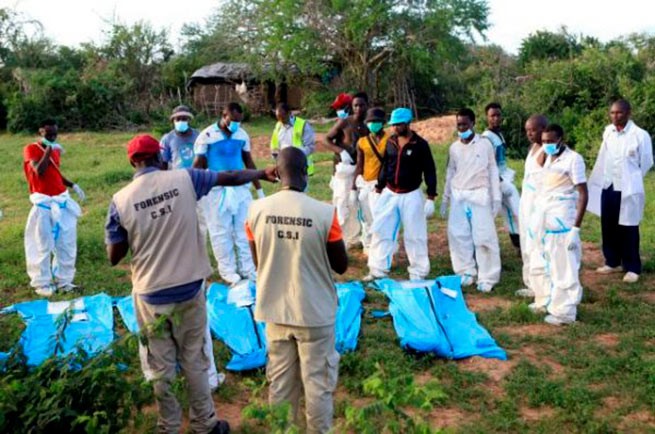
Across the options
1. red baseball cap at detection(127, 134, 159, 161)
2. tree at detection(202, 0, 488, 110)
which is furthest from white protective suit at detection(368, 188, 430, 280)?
tree at detection(202, 0, 488, 110)

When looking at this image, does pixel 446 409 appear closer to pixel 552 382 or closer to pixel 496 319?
pixel 552 382

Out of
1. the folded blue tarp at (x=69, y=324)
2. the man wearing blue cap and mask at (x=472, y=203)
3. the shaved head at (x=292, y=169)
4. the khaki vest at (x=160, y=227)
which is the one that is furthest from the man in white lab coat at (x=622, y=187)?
the folded blue tarp at (x=69, y=324)

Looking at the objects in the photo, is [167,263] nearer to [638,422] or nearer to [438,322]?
[438,322]

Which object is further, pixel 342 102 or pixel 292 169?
pixel 342 102

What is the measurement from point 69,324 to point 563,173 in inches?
166

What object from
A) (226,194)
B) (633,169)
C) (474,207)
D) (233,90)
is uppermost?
(233,90)

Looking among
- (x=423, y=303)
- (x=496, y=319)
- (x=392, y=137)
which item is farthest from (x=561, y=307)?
(x=392, y=137)

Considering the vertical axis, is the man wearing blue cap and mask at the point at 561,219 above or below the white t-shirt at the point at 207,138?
below

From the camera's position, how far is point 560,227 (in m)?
5.49

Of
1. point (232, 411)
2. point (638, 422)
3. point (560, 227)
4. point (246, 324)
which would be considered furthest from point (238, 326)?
point (638, 422)

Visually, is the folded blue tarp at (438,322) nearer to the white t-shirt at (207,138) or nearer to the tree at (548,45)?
the white t-shirt at (207,138)

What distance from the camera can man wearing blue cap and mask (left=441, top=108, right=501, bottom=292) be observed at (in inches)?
256

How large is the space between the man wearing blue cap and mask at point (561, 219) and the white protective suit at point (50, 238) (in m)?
4.55

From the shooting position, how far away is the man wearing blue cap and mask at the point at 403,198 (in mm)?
6461
